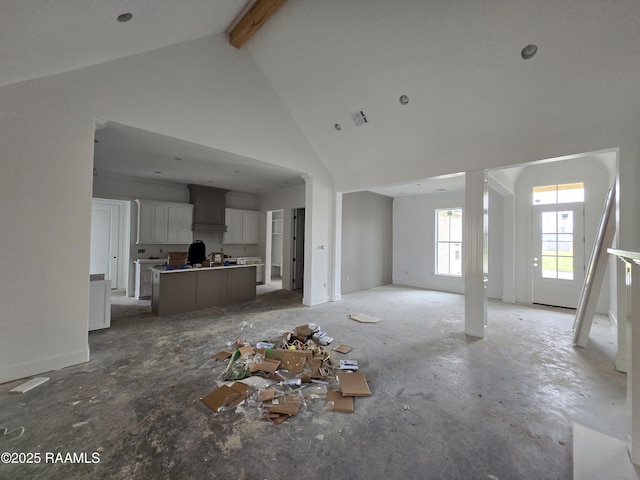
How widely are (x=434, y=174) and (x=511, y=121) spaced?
115cm

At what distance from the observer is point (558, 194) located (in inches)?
204

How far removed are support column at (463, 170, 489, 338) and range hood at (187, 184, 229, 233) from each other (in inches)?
234

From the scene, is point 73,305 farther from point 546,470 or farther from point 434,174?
point 434,174

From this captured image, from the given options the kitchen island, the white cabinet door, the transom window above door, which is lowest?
the kitchen island

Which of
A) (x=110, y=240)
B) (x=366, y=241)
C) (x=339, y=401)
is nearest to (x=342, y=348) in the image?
(x=339, y=401)

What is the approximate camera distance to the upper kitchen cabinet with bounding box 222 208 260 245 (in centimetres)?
745

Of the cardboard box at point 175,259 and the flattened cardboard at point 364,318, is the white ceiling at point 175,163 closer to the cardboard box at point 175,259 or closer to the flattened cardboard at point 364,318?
the cardboard box at point 175,259

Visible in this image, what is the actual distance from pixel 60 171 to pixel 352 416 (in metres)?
3.62

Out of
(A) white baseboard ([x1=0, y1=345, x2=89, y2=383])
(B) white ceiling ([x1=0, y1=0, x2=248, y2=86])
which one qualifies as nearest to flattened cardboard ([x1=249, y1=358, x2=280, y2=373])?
(A) white baseboard ([x1=0, y1=345, x2=89, y2=383])

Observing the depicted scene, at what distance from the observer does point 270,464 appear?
60.4 inches

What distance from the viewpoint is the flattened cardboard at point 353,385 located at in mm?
2228

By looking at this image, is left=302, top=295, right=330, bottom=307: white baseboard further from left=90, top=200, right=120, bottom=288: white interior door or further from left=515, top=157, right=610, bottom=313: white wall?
left=90, top=200, right=120, bottom=288: white interior door

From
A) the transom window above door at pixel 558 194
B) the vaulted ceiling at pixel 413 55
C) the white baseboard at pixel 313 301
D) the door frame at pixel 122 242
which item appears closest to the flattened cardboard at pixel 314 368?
the white baseboard at pixel 313 301

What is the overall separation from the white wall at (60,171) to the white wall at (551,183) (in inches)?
254
